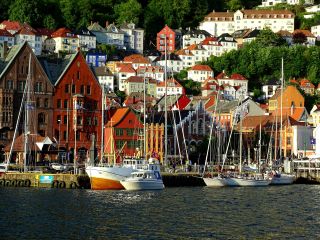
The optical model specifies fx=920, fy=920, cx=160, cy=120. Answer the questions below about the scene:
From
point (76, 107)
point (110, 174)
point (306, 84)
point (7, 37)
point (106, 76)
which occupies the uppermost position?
point (7, 37)

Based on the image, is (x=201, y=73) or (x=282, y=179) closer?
(x=282, y=179)

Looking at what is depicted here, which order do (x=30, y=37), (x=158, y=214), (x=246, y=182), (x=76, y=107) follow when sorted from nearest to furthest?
(x=158, y=214)
(x=246, y=182)
(x=76, y=107)
(x=30, y=37)

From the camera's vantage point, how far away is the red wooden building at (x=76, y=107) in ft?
366

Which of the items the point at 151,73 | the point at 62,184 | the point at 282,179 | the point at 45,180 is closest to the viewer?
the point at 62,184

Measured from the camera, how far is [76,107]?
4409 inches

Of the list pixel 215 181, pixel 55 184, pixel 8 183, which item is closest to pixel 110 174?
pixel 55 184

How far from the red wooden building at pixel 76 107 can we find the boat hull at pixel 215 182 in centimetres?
2248

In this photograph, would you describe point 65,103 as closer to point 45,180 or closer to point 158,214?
point 45,180

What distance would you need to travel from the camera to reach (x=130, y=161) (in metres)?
87.0

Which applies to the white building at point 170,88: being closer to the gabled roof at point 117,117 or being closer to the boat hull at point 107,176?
the gabled roof at point 117,117

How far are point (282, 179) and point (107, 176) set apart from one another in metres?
24.7

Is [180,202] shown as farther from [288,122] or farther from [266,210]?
[288,122]

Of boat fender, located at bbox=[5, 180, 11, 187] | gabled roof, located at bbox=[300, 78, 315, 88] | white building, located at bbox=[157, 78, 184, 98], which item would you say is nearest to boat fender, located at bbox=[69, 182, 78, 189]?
boat fender, located at bbox=[5, 180, 11, 187]

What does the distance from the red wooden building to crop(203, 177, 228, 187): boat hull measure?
2248 centimetres
